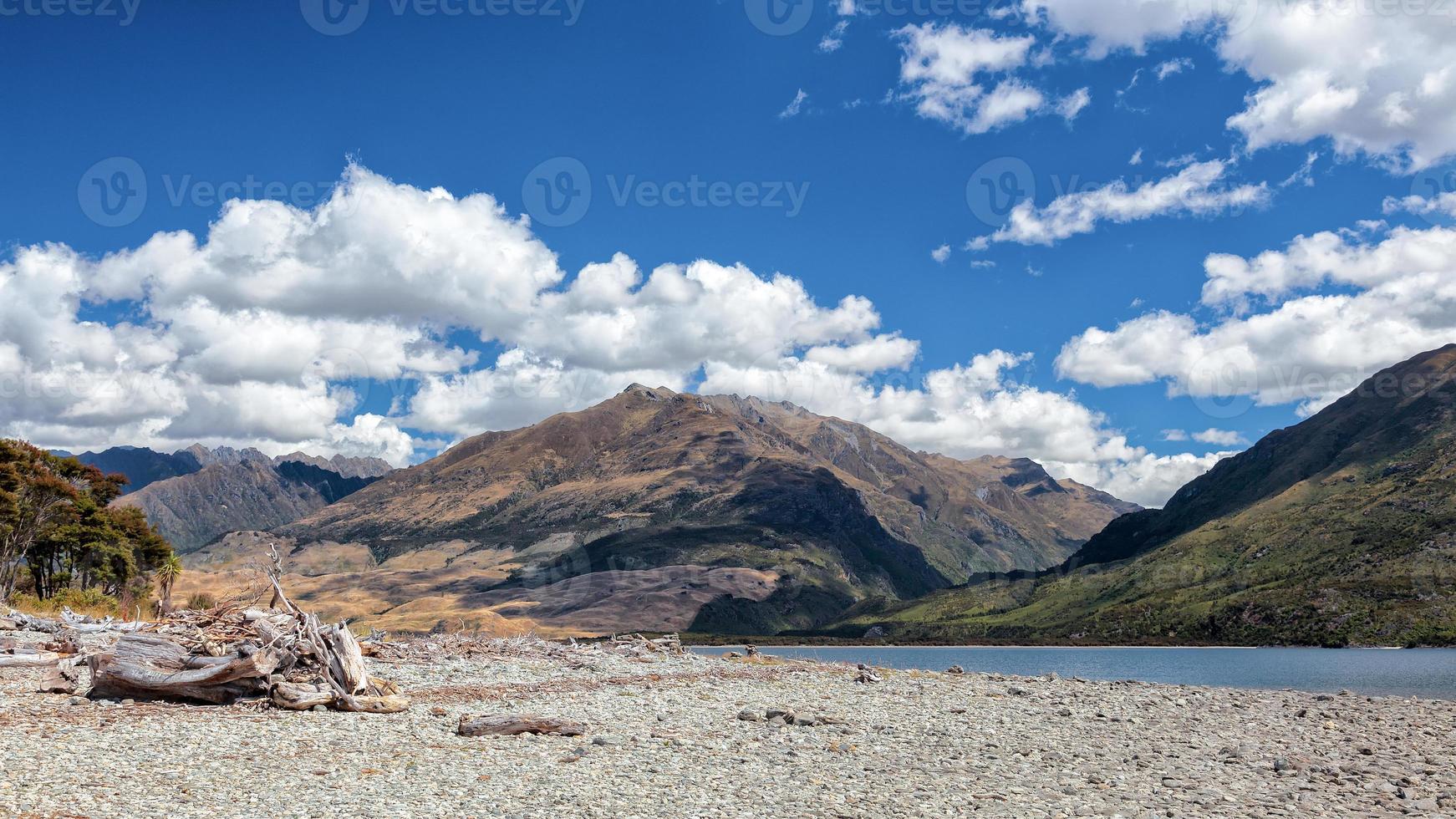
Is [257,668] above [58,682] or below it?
above

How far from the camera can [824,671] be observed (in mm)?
63031

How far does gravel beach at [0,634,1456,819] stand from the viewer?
2169cm

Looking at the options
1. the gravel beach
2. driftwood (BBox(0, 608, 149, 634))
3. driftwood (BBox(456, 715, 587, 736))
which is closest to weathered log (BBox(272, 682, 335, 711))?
the gravel beach

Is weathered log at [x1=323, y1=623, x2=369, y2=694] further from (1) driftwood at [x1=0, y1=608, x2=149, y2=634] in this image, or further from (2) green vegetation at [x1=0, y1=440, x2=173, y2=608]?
(2) green vegetation at [x1=0, y1=440, x2=173, y2=608]

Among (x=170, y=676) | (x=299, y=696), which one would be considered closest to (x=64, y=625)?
(x=170, y=676)

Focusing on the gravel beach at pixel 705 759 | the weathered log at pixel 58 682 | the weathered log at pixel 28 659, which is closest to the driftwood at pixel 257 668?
the gravel beach at pixel 705 759

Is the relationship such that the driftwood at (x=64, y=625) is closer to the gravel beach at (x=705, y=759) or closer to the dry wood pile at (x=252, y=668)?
the gravel beach at (x=705, y=759)

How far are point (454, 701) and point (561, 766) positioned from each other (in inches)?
567

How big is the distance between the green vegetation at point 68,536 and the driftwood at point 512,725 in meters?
65.0

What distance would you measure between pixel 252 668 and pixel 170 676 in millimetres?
2779

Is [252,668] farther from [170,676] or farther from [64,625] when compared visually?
[64,625]

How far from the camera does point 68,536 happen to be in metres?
97.2

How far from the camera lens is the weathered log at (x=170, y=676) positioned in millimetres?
33125

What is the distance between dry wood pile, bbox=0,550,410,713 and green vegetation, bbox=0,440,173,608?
53.6 metres
